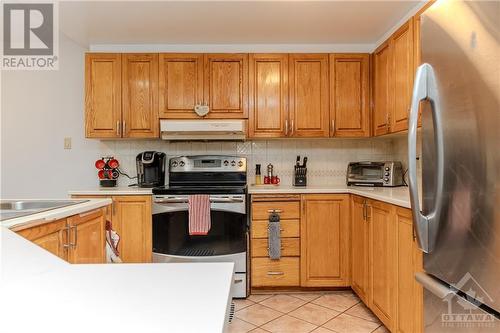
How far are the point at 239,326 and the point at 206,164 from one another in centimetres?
151

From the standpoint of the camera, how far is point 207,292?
1.90 ft

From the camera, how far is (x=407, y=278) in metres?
1.66

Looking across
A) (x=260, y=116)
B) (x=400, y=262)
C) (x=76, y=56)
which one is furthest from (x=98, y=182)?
(x=400, y=262)

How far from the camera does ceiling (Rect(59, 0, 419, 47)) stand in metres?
2.35

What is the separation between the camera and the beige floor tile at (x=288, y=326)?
2.10 m

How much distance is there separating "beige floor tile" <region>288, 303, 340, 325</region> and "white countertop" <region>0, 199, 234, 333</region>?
1.80m

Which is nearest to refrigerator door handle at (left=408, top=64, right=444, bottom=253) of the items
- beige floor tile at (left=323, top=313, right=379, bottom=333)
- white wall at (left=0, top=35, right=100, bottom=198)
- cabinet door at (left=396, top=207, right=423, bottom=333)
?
cabinet door at (left=396, top=207, right=423, bottom=333)

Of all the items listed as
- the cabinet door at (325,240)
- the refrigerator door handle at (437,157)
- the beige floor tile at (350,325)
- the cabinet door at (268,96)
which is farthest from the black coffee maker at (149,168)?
the refrigerator door handle at (437,157)

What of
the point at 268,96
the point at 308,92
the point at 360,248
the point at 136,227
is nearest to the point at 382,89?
the point at 308,92

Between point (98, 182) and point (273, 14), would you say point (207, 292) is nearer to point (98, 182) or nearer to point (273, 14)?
point (273, 14)

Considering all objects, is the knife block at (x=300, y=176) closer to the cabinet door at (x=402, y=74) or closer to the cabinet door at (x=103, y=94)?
the cabinet door at (x=402, y=74)

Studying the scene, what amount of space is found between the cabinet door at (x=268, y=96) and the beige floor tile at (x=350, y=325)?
62.6 inches

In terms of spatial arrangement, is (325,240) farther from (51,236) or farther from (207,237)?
(51,236)

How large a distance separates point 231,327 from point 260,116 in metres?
1.77
